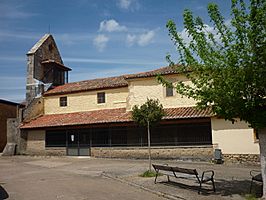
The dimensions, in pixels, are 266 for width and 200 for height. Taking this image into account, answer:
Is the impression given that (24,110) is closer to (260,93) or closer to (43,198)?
(43,198)

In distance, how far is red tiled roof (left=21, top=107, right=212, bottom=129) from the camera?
2038 cm

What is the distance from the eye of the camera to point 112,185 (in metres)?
11.5

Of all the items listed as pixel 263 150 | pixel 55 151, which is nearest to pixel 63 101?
pixel 55 151

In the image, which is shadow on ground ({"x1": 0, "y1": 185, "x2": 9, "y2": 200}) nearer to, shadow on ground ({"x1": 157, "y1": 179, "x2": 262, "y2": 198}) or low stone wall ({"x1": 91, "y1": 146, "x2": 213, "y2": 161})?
shadow on ground ({"x1": 157, "y1": 179, "x2": 262, "y2": 198})

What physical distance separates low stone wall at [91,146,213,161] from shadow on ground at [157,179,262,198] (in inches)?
309

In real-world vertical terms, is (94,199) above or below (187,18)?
below

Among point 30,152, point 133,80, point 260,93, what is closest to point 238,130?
point 133,80

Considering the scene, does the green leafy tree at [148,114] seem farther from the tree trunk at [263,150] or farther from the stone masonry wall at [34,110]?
the stone masonry wall at [34,110]

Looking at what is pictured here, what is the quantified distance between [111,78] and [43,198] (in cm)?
2002

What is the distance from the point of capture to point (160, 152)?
20922 mm

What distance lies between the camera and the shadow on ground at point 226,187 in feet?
29.3

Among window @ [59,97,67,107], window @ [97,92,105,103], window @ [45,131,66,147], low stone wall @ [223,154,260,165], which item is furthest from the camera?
window @ [59,97,67,107]

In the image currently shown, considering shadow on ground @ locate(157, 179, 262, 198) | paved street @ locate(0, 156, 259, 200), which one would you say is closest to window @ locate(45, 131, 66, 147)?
paved street @ locate(0, 156, 259, 200)

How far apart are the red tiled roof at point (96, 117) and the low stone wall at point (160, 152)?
2.18 meters
